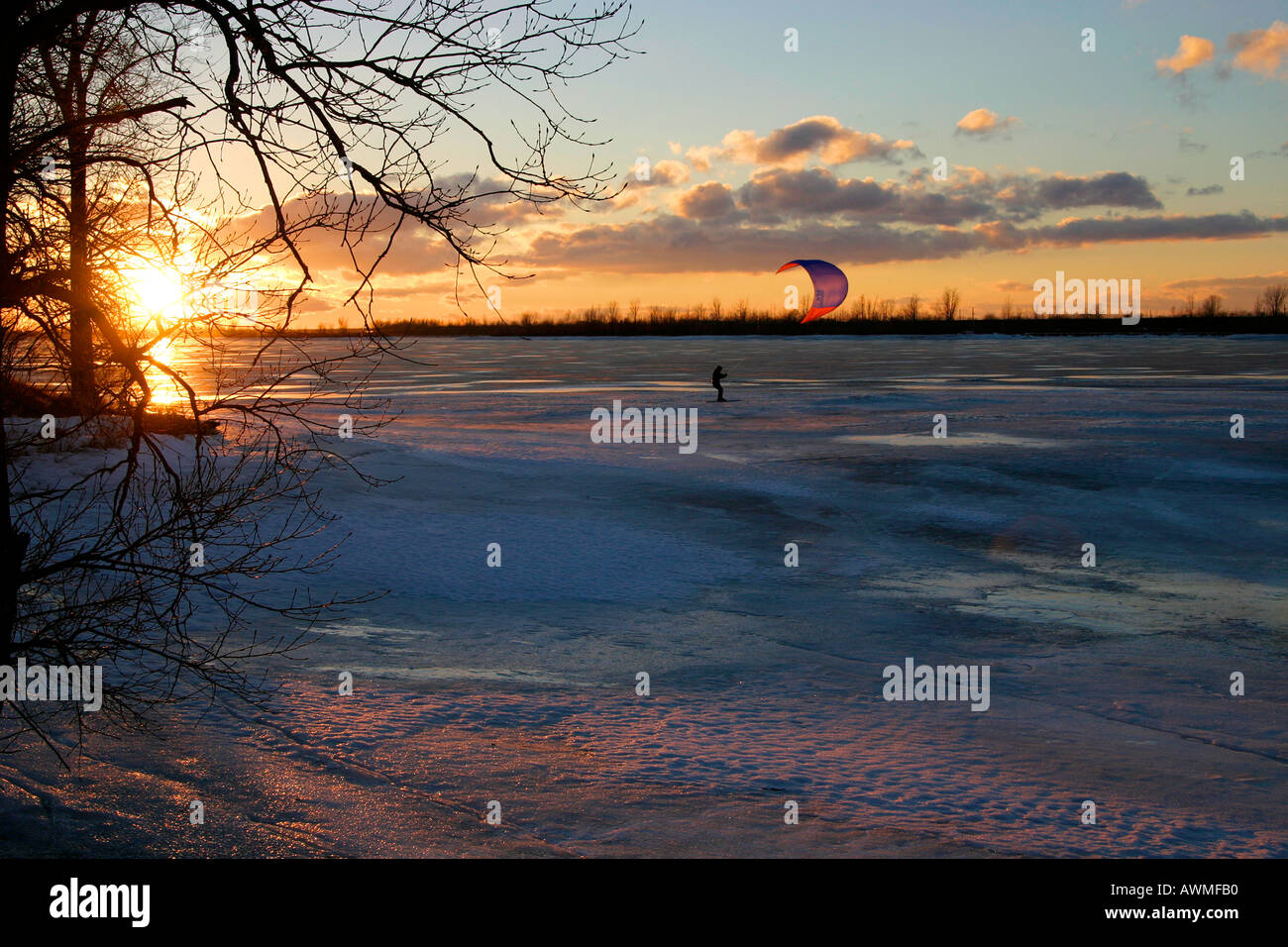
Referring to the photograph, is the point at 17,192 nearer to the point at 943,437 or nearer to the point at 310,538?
the point at 310,538

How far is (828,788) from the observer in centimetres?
529

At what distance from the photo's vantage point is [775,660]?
7355 millimetres

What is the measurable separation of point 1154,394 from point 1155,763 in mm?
21393

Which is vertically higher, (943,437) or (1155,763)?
(943,437)

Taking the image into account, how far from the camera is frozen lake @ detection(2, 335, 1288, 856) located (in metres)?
4.99

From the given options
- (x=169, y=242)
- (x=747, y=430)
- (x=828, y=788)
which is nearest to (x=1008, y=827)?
(x=828, y=788)

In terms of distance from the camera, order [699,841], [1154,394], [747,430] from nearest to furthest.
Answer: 1. [699,841]
2. [747,430]
3. [1154,394]

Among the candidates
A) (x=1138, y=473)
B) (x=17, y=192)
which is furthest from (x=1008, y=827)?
(x=1138, y=473)

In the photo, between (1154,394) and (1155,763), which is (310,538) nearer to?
(1155,763)

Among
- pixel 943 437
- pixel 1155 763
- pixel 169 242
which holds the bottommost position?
pixel 1155 763

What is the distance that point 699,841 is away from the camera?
4.73 metres

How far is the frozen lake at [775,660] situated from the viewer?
4.99 metres

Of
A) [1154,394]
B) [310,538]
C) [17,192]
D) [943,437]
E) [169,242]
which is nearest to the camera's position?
[169,242]
